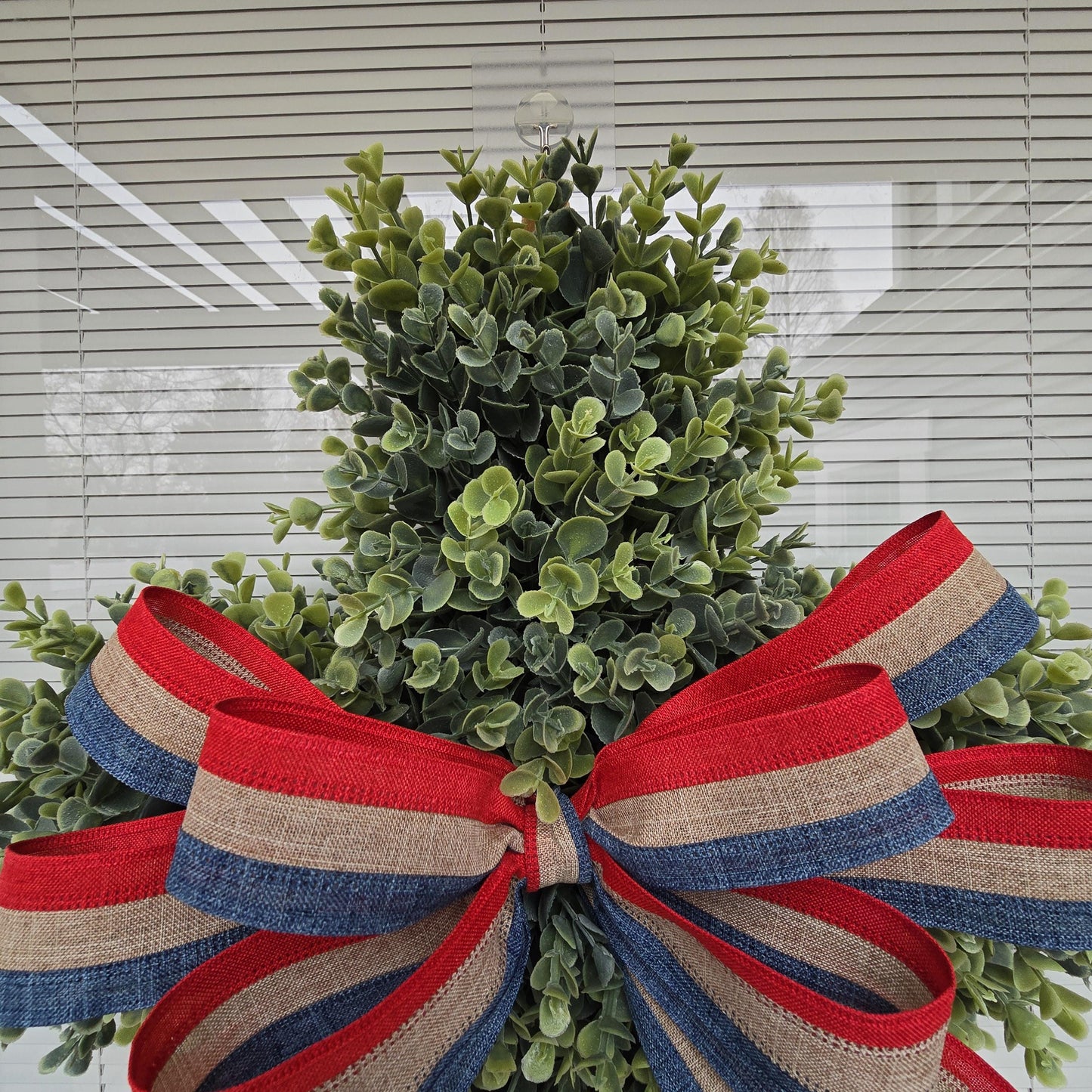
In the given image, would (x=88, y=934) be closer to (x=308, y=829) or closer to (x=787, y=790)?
(x=308, y=829)

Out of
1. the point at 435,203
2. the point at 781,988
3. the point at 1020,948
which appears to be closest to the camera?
the point at 781,988

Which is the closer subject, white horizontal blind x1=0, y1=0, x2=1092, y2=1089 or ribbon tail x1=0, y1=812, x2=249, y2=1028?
ribbon tail x1=0, y1=812, x2=249, y2=1028

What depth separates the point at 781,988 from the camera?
9.9 inches

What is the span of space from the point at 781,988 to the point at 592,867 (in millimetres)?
96

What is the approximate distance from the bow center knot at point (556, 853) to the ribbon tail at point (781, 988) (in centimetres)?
1

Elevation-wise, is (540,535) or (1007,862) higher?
(540,535)

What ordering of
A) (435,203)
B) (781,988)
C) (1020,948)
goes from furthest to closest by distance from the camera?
1. (435,203)
2. (1020,948)
3. (781,988)

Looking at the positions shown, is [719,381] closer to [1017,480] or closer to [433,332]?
→ [433,332]

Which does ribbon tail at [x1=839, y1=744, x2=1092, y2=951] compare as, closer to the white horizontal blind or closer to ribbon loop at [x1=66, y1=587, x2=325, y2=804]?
ribbon loop at [x1=66, y1=587, x2=325, y2=804]

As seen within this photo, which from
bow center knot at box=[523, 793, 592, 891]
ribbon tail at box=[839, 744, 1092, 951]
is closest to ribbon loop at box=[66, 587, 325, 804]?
bow center knot at box=[523, 793, 592, 891]

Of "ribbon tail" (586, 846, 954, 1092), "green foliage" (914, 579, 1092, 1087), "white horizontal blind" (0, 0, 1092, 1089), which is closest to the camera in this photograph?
"ribbon tail" (586, 846, 954, 1092)

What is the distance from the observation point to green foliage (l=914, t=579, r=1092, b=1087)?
1.15 feet

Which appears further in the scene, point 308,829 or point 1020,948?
point 1020,948

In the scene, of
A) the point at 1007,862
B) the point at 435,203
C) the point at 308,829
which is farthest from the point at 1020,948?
the point at 435,203
